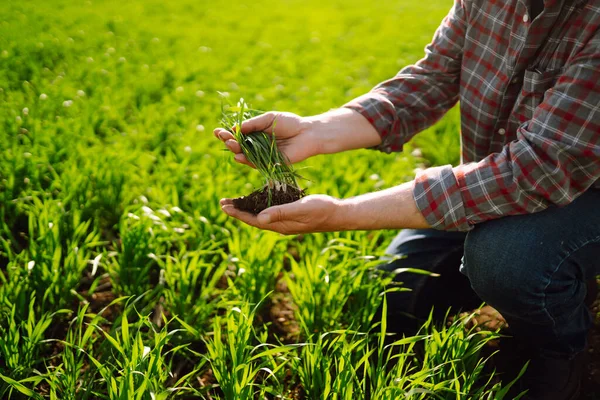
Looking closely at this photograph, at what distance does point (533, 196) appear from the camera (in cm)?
167

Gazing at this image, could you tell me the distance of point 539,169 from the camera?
1.61 m

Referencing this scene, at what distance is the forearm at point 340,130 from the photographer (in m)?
2.08

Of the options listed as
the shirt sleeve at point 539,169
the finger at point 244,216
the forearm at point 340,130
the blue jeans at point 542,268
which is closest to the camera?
the shirt sleeve at point 539,169

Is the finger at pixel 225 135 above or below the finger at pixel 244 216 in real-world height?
above

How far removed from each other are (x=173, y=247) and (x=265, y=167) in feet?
2.56

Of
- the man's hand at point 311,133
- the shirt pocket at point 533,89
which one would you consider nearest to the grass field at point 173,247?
the man's hand at point 311,133

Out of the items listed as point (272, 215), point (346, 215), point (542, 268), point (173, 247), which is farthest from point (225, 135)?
point (542, 268)

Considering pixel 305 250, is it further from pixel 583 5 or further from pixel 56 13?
pixel 56 13

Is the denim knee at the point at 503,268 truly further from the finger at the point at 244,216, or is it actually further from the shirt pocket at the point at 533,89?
the finger at the point at 244,216

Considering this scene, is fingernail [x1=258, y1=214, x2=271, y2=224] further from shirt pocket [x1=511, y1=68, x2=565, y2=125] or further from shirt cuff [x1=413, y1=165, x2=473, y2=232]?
shirt pocket [x1=511, y1=68, x2=565, y2=125]

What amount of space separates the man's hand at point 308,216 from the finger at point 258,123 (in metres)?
0.35

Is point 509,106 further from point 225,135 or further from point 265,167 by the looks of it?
point 225,135

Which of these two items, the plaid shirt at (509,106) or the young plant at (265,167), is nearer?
the plaid shirt at (509,106)

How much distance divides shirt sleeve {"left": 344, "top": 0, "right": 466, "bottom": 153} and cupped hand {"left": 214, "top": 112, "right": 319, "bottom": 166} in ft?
0.74
